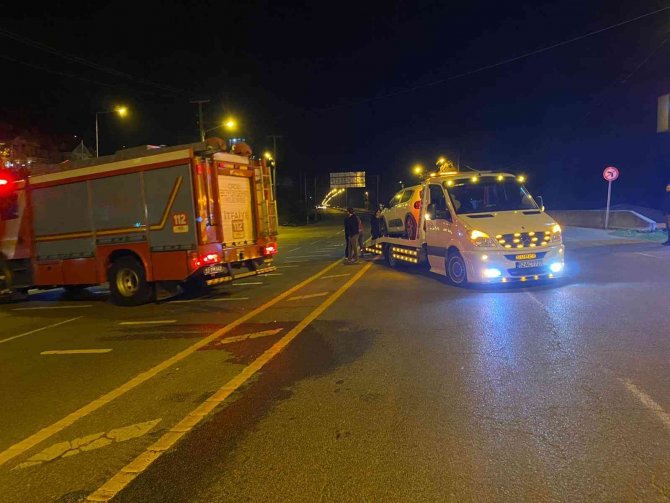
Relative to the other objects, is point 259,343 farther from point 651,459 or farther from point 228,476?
point 651,459

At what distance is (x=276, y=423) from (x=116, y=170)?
804 centimetres

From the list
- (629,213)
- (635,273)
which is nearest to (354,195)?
(629,213)

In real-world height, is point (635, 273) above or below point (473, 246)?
below

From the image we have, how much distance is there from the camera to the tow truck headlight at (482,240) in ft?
32.8

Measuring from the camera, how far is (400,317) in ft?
27.0

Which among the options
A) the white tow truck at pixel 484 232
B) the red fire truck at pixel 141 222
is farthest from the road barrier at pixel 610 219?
the red fire truck at pixel 141 222

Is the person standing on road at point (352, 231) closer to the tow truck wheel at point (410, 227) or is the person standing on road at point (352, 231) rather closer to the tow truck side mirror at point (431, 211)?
the tow truck wheel at point (410, 227)

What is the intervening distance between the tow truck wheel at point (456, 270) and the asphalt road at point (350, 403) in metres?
1.34

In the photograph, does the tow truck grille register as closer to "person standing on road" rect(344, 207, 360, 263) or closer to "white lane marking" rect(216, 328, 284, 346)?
"white lane marking" rect(216, 328, 284, 346)

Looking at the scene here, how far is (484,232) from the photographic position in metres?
10.1

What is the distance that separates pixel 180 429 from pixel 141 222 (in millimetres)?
6997

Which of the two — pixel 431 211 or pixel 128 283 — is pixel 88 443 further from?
pixel 431 211

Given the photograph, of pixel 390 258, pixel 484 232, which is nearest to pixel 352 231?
pixel 390 258

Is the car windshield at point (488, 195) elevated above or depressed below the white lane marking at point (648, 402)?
above
